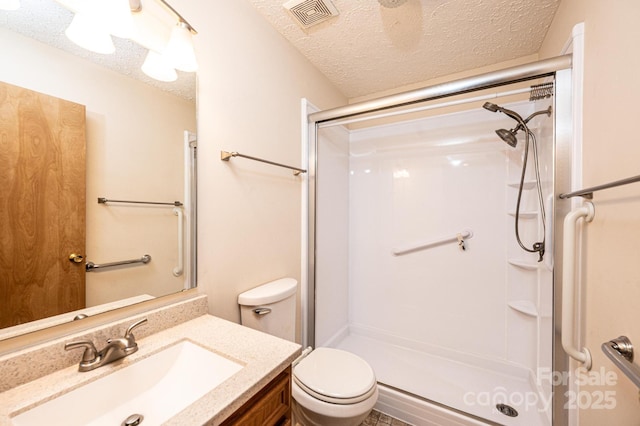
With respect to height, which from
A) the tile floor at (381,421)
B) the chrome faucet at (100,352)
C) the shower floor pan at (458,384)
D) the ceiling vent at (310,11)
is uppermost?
the ceiling vent at (310,11)

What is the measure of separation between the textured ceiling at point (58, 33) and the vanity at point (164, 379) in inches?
34.9

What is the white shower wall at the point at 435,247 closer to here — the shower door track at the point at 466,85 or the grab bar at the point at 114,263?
the shower door track at the point at 466,85

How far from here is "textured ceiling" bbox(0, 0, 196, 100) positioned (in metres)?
0.65

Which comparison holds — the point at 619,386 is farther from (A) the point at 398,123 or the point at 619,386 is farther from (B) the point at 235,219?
(A) the point at 398,123

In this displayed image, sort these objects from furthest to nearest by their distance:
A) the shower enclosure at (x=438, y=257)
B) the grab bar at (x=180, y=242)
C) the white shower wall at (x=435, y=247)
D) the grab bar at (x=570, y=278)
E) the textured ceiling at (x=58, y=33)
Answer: the white shower wall at (x=435, y=247) < the shower enclosure at (x=438, y=257) < the grab bar at (x=180, y=242) < the grab bar at (x=570, y=278) < the textured ceiling at (x=58, y=33)

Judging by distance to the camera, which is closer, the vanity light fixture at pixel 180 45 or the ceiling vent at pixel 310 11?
the vanity light fixture at pixel 180 45

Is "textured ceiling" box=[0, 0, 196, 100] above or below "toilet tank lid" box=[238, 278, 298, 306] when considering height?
above

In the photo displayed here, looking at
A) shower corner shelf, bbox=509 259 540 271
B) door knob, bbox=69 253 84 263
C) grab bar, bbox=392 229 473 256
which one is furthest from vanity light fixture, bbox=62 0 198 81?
shower corner shelf, bbox=509 259 540 271

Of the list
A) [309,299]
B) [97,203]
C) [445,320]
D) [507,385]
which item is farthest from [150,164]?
[507,385]

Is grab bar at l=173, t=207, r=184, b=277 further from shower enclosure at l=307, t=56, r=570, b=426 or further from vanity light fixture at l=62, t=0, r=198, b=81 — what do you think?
shower enclosure at l=307, t=56, r=570, b=426

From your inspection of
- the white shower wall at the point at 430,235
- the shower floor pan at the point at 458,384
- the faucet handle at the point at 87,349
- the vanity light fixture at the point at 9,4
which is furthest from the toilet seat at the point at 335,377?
the vanity light fixture at the point at 9,4

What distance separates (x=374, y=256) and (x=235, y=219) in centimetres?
155

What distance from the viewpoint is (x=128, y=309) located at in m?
0.87

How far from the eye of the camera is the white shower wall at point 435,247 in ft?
5.82
